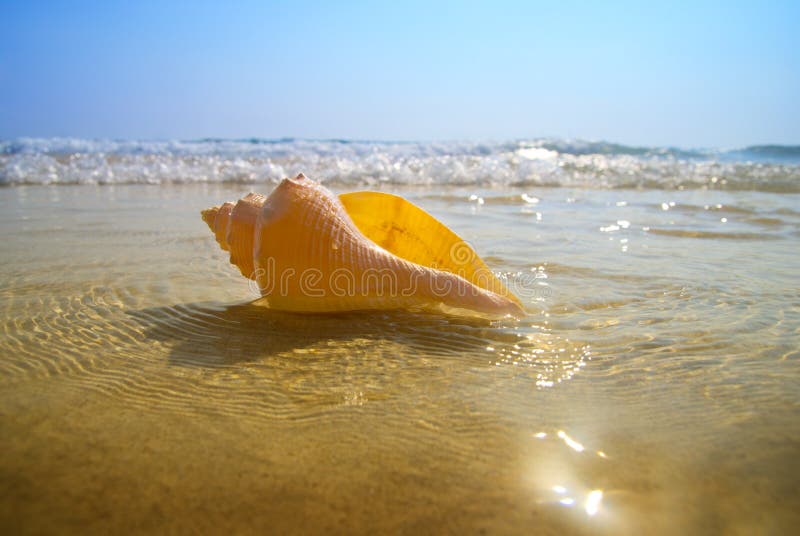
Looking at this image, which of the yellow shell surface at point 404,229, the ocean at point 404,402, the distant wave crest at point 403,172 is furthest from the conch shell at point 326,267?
the distant wave crest at point 403,172

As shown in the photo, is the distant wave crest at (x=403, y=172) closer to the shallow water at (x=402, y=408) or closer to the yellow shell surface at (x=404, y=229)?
the shallow water at (x=402, y=408)

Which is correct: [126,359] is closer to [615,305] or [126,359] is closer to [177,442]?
[177,442]

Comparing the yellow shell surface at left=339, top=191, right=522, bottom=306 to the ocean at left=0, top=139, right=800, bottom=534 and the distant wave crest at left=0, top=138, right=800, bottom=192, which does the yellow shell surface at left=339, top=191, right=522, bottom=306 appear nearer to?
the ocean at left=0, top=139, right=800, bottom=534

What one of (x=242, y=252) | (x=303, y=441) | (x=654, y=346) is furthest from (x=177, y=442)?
(x=654, y=346)

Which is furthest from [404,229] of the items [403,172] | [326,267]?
[403,172]

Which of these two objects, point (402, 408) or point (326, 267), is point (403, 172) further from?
point (402, 408)

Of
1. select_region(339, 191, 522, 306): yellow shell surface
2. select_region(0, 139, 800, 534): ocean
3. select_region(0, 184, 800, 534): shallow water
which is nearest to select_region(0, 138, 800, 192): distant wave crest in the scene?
select_region(0, 139, 800, 534): ocean

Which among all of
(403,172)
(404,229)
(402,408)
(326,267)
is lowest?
(402,408)

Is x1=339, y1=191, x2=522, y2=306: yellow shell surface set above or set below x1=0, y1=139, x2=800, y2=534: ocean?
above
